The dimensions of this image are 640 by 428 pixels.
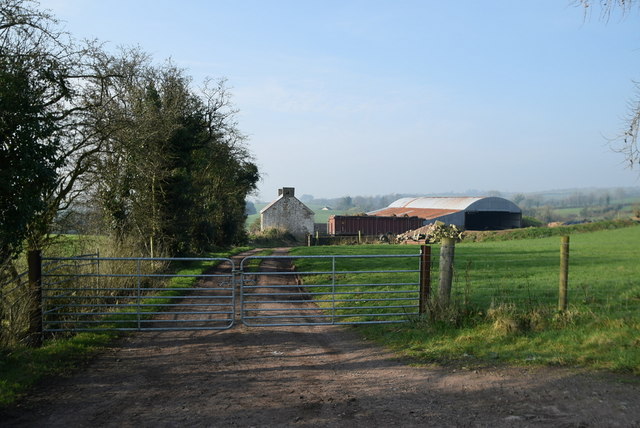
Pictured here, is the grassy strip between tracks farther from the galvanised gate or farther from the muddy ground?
the galvanised gate

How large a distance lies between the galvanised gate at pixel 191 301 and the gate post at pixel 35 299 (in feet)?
→ 0.44

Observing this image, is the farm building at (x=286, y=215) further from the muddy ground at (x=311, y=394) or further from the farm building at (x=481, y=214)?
the muddy ground at (x=311, y=394)

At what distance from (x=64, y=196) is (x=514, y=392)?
12.6m

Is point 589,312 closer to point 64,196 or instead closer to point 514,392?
point 514,392

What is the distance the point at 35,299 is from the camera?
961cm

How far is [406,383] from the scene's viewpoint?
7258 millimetres

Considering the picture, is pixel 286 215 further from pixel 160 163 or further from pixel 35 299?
Answer: pixel 35 299

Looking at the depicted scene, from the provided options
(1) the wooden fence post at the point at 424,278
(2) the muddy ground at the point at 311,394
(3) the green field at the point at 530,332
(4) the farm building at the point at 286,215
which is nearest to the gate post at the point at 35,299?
(2) the muddy ground at the point at 311,394

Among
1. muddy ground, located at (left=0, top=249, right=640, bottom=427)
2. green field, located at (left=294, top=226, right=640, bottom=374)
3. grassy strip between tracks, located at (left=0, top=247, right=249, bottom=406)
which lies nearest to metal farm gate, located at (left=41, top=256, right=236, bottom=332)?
grassy strip between tracks, located at (left=0, top=247, right=249, bottom=406)

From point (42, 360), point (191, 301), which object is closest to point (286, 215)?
point (191, 301)

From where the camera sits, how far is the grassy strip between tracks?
7.04 metres

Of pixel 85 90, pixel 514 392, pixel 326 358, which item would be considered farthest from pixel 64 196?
pixel 514 392

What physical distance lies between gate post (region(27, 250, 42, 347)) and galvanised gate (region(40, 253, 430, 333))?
13cm

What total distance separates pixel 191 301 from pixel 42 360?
22.9ft
